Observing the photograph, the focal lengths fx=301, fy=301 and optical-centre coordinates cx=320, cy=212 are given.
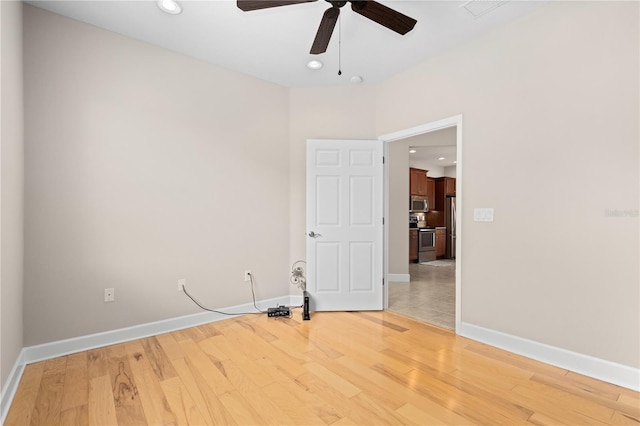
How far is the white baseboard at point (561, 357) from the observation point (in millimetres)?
2020

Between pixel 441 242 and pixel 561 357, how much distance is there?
20.4 feet

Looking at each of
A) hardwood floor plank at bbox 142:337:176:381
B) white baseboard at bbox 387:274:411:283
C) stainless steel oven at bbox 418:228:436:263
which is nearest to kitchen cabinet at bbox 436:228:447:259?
stainless steel oven at bbox 418:228:436:263

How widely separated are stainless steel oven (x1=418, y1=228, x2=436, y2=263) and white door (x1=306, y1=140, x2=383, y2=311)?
13.8ft

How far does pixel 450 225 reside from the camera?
8492mm

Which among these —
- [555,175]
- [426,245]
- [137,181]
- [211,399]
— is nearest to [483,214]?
[555,175]

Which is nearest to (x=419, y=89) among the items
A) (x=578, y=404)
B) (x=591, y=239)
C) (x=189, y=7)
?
(x=591, y=239)

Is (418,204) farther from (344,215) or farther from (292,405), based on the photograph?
Answer: (292,405)

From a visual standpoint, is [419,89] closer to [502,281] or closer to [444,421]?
[502,281]

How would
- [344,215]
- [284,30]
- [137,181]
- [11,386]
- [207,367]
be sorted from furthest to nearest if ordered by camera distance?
1. [344,215]
2. [137,181]
3. [284,30]
4. [207,367]
5. [11,386]

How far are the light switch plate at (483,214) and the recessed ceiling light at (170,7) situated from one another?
310cm

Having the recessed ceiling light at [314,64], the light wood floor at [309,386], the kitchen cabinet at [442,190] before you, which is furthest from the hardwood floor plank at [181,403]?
the kitchen cabinet at [442,190]

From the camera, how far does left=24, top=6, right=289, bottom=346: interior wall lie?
2424 millimetres

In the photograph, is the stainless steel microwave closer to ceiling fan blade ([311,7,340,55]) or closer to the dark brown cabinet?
the dark brown cabinet

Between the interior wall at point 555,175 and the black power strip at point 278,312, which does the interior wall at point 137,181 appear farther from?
the interior wall at point 555,175
